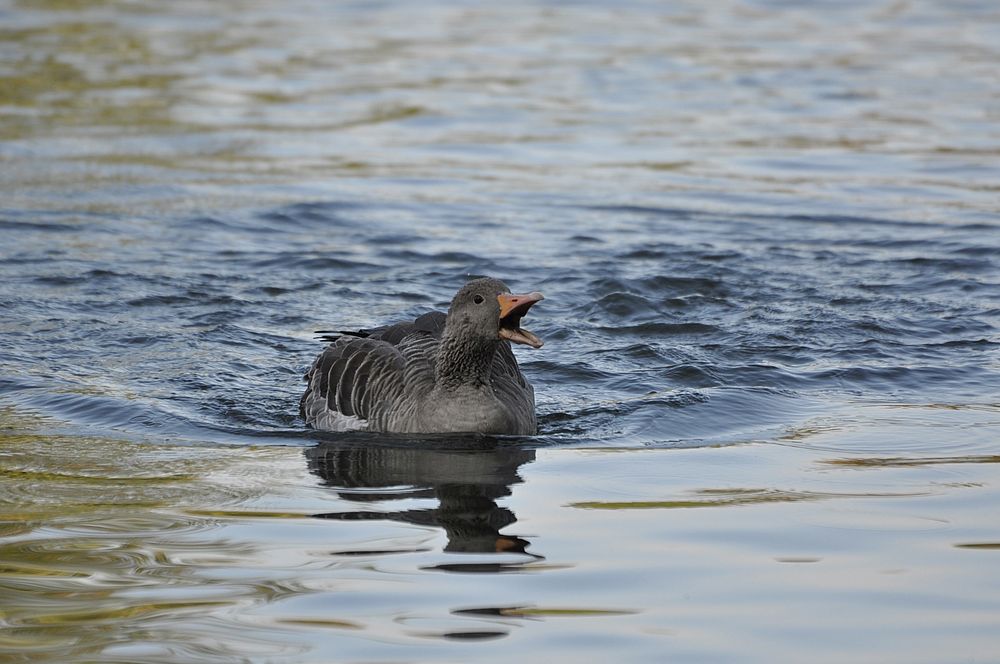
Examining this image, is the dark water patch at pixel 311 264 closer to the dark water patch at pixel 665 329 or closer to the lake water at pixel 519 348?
the lake water at pixel 519 348

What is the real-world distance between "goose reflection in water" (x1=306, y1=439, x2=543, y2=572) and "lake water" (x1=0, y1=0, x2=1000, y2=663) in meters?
0.05

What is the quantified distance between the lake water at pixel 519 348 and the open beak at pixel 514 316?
2.78 ft

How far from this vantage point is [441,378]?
11.4 m

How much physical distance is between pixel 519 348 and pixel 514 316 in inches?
162

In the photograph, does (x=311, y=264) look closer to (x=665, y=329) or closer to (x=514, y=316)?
(x=665, y=329)

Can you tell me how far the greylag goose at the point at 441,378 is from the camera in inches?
430

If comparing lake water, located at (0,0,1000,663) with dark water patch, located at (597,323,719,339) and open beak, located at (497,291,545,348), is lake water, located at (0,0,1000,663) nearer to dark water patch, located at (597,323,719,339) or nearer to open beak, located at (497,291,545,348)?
dark water patch, located at (597,323,719,339)

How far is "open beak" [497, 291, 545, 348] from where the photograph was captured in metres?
10.5

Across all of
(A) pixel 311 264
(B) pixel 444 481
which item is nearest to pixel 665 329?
(A) pixel 311 264

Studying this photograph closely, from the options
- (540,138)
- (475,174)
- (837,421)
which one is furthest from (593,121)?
(837,421)

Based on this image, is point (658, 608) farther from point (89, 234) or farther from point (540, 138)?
point (540, 138)

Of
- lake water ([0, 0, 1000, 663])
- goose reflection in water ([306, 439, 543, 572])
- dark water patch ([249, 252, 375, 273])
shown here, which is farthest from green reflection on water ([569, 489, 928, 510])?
dark water patch ([249, 252, 375, 273])

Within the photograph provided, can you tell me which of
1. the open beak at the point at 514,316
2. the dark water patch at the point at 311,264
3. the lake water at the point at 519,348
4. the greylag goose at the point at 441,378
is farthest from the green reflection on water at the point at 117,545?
the dark water patch at the point at 311,264

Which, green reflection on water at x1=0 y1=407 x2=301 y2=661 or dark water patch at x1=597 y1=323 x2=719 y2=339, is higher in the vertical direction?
dark water patch at x1=597 y1=323 x2=719 y2=339
